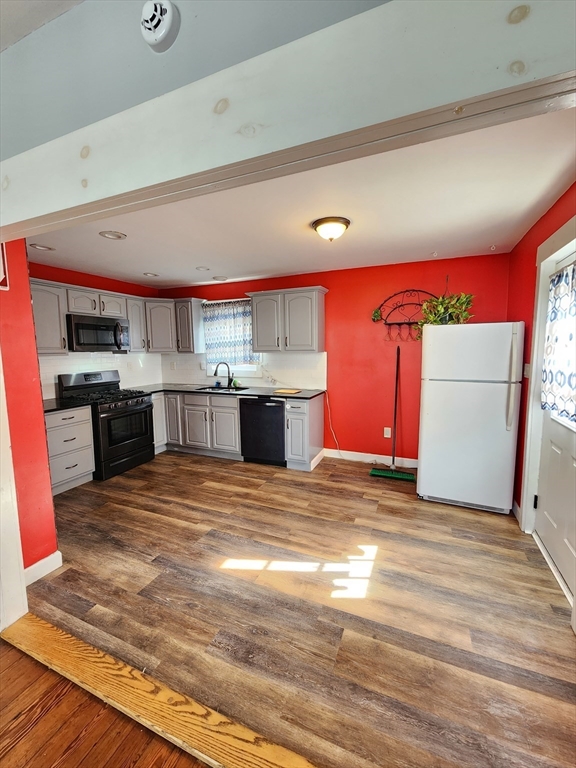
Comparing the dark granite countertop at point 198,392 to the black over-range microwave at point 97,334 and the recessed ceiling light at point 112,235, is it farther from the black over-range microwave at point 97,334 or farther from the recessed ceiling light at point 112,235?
the recessed ceiling light at point 112,235

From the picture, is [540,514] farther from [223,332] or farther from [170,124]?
[223,332]

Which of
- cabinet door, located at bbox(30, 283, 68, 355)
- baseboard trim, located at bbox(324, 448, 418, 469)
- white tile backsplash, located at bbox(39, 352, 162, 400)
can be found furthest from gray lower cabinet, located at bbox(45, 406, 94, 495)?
baseboard trim, located at bbox(324, 448, 418, 469)

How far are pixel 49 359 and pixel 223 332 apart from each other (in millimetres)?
2121

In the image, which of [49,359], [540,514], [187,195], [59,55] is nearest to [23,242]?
[59,55]

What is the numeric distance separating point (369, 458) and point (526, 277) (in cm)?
251

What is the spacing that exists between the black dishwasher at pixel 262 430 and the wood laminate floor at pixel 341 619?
0.95 metres

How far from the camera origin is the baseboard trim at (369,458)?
400 cm

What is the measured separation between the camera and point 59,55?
1.14m

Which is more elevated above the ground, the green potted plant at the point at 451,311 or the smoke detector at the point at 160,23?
the smoke detector at the point at 160,23

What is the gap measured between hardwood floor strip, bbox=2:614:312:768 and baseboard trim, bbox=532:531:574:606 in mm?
1771

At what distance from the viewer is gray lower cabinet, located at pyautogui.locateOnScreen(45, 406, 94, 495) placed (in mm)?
3270

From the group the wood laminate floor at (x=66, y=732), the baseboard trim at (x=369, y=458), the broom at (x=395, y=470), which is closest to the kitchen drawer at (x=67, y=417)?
the wood laminate floor at (x=66, y=732)

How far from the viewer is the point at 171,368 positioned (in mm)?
5285

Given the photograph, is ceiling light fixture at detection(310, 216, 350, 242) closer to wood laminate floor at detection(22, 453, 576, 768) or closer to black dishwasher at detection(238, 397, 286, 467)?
black dishwasher at detection(238, 397, 286, 467)
